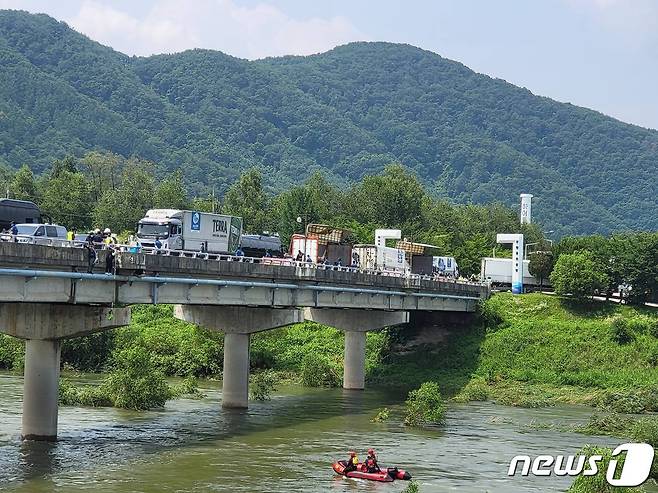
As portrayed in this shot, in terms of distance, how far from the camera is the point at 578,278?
8788 cm

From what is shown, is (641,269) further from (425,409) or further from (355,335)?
(425,409)

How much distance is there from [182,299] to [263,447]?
323 inches

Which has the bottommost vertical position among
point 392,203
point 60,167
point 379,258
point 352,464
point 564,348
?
point 352,464

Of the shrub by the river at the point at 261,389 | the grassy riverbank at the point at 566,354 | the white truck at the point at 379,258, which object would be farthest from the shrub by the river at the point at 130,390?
the white truck at the point at 379,258

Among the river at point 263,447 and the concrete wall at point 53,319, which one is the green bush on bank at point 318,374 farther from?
the concrete wall at point 53,319

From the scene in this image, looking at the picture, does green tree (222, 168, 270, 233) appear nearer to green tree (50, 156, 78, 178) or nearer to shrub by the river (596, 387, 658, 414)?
green tree (50, 156, 78, 178)

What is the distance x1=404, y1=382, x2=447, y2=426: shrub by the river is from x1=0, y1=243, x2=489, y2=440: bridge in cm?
940

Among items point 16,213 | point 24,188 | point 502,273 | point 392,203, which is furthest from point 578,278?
point 24,188

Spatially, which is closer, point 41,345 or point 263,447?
point 41,345

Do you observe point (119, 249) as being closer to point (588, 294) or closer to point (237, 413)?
point (237, 413)

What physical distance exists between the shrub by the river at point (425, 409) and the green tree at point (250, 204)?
95156 millimetres

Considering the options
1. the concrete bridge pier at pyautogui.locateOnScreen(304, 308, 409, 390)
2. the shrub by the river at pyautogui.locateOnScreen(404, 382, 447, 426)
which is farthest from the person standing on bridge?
the concrete bridge pier at pyautogui.locateOnScreen(304, 308, 409, 390)

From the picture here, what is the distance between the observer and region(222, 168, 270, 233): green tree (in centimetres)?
15125

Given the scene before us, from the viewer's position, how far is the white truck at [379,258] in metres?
91.9
